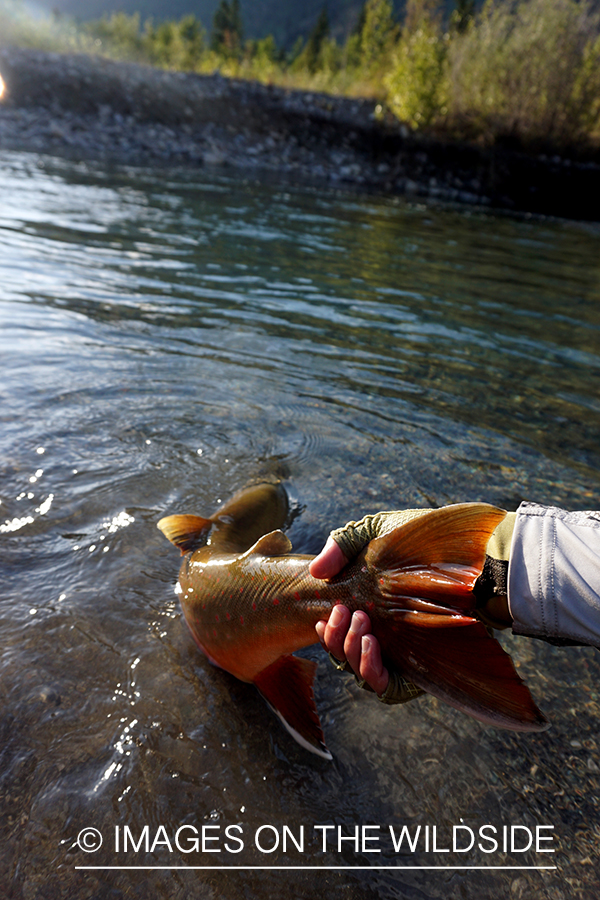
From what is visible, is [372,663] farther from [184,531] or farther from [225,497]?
[225,497]

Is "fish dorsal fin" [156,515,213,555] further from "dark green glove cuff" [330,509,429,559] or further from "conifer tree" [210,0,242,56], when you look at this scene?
"conifer tree" [210,0,242,56]

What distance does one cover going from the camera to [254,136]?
2434 cm

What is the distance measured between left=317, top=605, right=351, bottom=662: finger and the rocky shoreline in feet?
70.8

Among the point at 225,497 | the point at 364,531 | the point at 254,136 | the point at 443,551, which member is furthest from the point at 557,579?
the point at 254,136

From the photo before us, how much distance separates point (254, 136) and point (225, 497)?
2555cm

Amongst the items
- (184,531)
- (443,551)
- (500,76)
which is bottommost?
(184,531)

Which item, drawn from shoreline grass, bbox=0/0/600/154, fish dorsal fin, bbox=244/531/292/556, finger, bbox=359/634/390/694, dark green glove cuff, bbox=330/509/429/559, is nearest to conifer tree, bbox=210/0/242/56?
shoreline grass, bbox=0/0/600/154

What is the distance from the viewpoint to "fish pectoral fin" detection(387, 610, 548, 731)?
108 cm

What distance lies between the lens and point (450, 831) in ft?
5.51

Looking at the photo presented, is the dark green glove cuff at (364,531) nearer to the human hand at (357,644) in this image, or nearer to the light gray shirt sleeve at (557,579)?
the human hand at (357,644)

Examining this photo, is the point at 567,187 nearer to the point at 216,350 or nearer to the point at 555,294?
the point at 555,294

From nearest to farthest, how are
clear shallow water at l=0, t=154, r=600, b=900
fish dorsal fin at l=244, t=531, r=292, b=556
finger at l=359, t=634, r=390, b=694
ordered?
finger at l=359, t=634, r=390, b=694 < clear shallow water at l=0, t=154, r=600, b=900 < fish dorsal fin at l=244, t=531, r=292, b=556

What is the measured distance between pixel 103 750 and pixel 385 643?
3.70 ft

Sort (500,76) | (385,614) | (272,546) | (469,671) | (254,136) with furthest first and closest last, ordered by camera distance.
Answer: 1. (254,136)
2. (500,76)
3. (272,546)
4. (385,614)
5. (469,671)
